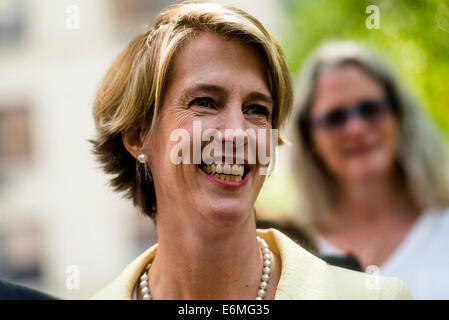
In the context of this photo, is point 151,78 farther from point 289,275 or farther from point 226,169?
point 289,275

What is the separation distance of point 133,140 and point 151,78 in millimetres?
211

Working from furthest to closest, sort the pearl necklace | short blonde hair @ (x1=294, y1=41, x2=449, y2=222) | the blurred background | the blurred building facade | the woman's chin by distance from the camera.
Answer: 1. the blurred building facade
2. the blurred background
3. short blonde hair @ (x1=294, y1=41, x2=449, y2=222)
4. the pearl necklace
5. the woman's chin

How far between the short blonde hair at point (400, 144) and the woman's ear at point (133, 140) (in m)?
1.53

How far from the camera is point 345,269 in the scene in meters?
1.96

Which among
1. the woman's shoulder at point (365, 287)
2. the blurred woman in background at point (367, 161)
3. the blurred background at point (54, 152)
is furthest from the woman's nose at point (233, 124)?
the blurred background at point (54, 152)

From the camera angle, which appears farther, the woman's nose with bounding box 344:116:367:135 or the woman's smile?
the woman's nose with bounding box 344:116:367:135

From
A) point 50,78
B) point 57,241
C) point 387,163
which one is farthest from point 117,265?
point 387,163

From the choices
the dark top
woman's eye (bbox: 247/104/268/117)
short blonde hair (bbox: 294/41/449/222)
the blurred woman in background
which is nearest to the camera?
woman's eye (bbox: 247/104/268/117)

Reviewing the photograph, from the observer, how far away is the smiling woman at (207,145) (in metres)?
1.71

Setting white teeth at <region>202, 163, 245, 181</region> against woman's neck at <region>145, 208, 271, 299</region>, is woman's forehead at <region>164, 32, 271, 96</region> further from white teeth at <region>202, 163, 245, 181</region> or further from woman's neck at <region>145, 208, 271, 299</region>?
woman's neck at <region>145, 208, 271, 299</region>

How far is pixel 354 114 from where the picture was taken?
123 inches

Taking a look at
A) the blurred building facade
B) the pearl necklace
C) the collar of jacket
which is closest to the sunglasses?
the collar of jacket

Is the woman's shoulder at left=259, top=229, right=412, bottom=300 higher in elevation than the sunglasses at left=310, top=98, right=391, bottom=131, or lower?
lower

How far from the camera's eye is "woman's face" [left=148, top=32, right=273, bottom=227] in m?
1.68
